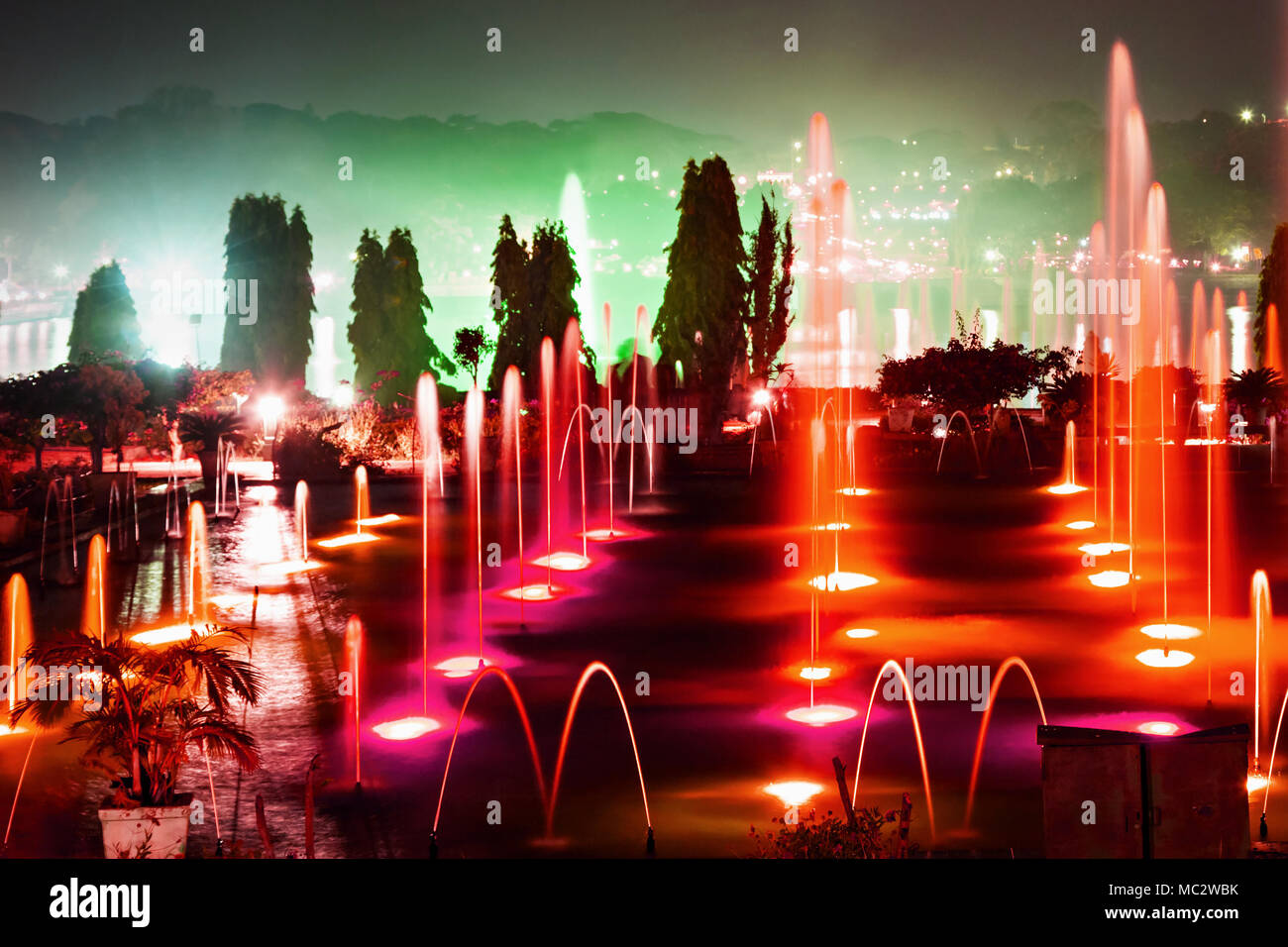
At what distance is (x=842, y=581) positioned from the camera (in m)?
18.0

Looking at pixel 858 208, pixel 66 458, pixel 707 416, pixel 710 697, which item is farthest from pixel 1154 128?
pixel 710 697

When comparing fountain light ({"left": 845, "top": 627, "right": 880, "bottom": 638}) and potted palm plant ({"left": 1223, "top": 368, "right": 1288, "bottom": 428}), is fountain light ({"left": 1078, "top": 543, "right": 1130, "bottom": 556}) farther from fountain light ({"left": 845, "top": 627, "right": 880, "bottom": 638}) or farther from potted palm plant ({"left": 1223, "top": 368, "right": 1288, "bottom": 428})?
potted palm plant ({"left": 1223, "top": 368, "right": 1288, "bottom": 428})

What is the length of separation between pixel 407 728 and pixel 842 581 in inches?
320

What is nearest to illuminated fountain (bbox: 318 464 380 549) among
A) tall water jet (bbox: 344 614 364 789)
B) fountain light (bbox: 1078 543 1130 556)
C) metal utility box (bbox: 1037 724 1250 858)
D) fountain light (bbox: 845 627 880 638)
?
tall water jet (bbox: 344 614 364 789)

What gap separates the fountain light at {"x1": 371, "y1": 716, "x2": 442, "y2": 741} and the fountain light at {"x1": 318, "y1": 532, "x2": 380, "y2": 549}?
34.8ft

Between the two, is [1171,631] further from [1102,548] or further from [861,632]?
[1102,548]

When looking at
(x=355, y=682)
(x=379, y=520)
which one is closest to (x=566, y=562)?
(x=379, y=520)

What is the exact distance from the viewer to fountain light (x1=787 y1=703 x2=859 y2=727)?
11.6m

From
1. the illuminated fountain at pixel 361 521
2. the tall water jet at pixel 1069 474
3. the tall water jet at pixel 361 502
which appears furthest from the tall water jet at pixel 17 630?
the tall water jet at pixel 1069 474

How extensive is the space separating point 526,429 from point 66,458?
1262 centimetres

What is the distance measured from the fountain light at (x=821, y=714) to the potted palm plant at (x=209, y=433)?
21189 mm

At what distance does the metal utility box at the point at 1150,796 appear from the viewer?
6.18 meters

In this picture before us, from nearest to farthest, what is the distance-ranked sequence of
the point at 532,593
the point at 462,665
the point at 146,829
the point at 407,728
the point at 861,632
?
1. the point at 146,829
2. the point at 407,728
3. the point at 462,665
4. the point at 861,632
5. the point at 532,593
